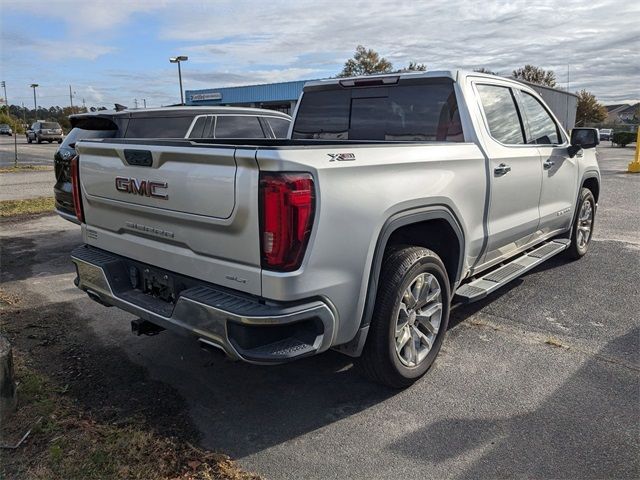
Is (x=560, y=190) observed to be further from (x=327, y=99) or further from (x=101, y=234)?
(x=101, y=234)

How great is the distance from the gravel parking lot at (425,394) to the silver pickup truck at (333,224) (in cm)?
37

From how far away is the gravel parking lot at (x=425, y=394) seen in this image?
282cm

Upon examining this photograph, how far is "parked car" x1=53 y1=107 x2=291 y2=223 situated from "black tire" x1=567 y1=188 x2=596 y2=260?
473 centimetres

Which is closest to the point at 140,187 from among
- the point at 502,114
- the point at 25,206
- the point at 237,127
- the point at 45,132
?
the point at 502,114

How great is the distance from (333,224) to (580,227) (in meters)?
4.80

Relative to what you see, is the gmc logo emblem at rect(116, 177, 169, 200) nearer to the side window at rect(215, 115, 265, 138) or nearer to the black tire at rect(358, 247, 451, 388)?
the black tire at rect(358, 247, 451, 388)

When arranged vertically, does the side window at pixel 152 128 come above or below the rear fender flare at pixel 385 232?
above

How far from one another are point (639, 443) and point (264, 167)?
250cm

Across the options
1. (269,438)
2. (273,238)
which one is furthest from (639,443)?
(273,238)

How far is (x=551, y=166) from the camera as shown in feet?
17.1

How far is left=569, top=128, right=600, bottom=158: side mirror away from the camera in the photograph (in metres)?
5.58

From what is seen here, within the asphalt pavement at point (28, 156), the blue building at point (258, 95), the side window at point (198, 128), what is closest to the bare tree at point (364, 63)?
the blue building at point (258, 95)

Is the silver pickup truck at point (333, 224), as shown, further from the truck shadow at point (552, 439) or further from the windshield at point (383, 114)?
the truck shadow at point (552, 439)

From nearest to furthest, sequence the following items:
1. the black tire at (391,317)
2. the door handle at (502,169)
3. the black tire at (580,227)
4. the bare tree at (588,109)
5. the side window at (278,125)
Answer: the black tire at (391,317)
the door handle at (502,169)
the black tire at (580,227)
the side window at (278,125)
the bare tree at (588,109)
